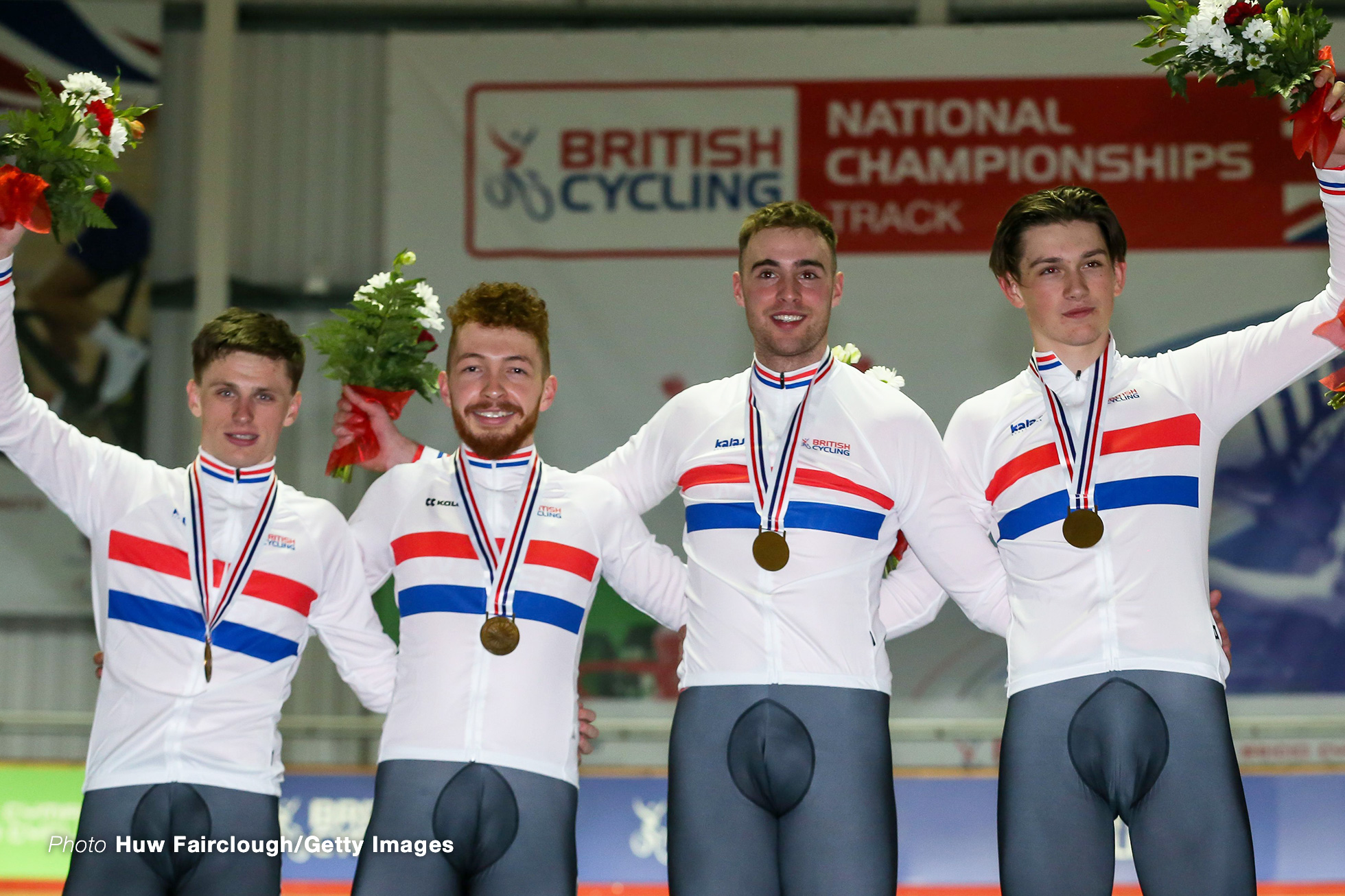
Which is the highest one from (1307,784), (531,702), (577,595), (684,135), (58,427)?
(684,135)

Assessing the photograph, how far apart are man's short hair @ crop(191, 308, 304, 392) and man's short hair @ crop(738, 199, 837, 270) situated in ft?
4.11

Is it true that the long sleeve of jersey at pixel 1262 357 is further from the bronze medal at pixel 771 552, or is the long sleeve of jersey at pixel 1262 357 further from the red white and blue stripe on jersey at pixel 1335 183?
the bronze medal at pixel 771 552

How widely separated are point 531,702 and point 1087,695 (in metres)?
1.29

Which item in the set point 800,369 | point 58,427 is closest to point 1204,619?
point 800,369

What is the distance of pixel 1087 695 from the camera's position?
302 cm

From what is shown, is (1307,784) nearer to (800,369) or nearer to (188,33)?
(800,369)

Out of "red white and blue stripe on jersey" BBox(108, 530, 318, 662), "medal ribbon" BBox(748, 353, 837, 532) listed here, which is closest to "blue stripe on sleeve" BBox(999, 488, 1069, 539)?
"medal ribbon" BBox(748, 353, 837, 532)

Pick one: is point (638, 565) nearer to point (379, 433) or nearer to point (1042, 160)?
point (379, 433)

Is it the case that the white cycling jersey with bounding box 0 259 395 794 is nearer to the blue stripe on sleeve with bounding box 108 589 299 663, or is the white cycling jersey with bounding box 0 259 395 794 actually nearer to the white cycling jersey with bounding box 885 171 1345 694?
the blue stripe on sleeve with bounding box 108 589 299 663

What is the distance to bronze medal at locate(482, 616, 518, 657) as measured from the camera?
3.18 m

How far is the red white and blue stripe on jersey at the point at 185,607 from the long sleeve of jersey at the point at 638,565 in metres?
0.80

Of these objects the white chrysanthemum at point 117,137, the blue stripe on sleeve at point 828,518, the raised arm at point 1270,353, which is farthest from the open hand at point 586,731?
the white chrysanthemum at point 117,137

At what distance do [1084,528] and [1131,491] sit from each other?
0.16 meters

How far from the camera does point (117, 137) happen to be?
347 centimetres
